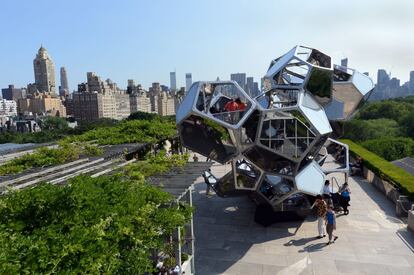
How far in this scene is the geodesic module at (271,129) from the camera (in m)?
11.5

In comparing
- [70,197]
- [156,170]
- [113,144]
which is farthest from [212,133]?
[70,197]

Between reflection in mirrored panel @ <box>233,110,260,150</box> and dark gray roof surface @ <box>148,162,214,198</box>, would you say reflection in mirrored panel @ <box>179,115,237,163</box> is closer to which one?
reflection in mirrored panel @ <box>233,110,260,150</box>

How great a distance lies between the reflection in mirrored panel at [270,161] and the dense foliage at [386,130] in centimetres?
2175

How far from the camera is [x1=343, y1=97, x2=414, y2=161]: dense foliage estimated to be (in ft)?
103

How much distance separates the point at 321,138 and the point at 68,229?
378 inches

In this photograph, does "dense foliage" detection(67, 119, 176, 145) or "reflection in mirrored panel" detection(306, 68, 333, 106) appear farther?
"dense foliage" detection(67, 119, 176, 145)

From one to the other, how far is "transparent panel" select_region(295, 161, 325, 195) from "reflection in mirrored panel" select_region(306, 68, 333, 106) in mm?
2870

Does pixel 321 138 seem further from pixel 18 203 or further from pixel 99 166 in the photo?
pixel 18 203

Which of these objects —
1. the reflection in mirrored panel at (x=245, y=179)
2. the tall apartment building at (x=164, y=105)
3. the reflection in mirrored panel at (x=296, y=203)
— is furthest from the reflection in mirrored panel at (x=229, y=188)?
the tall apartment building at (x=164, y=105)

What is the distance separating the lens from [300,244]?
1215 cm

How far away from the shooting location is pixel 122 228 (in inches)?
223

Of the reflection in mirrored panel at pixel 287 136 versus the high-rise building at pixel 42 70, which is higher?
the high-rise building at pixel 42 70

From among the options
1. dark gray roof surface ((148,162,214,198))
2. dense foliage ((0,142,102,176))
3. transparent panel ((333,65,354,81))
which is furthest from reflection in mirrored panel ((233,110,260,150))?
transparent panel ((333,65,354,81))

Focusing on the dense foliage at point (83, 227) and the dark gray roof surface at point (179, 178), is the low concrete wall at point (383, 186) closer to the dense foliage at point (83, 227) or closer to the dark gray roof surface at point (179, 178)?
the dark gray roof surface at point (179, 178)
